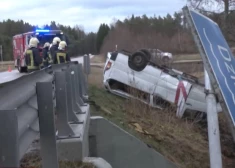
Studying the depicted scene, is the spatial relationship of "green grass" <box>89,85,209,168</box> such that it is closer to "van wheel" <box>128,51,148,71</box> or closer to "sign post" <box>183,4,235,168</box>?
"van wheel" <box>128,51,148,71</box>

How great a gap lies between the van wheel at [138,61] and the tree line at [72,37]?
5992 centimetres

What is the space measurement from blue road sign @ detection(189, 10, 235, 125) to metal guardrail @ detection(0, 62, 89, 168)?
109cm

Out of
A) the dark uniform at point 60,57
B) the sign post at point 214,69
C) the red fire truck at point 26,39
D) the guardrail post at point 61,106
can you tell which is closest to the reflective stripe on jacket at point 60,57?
the dark uniform at point 60,57

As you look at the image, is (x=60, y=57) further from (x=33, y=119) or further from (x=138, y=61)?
(x=33, y=119)

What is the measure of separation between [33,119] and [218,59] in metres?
1.56

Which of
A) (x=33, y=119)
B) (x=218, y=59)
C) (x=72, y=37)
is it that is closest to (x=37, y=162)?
(x=33, y=119)

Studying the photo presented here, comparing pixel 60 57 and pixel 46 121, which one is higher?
pixel 46 121

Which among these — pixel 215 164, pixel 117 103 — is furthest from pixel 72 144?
pixel 117 103

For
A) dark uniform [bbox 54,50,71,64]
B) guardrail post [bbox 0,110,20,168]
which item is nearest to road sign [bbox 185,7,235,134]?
guardrail post [bbox 0,110,20,168]

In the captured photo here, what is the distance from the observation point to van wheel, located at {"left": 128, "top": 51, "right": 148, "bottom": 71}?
15.0 metres

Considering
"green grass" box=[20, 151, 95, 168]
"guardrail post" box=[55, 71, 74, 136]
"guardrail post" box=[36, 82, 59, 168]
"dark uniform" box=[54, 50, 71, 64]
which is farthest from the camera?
"dark uniform" box=[54, 50, 71, 64]

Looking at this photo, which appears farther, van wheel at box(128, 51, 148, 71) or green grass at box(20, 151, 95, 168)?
van wheel at box(128, 51, 148, 71)

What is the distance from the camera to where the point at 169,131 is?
11016 millimetres

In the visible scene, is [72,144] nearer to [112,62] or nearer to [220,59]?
[220,59]
